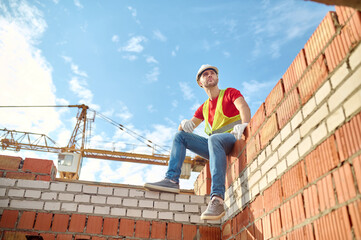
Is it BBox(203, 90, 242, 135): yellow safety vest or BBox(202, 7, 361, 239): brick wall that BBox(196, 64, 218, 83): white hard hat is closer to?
BBox(203, 90, 242, 135): yellow safety vest

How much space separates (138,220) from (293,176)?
2050 millimetres

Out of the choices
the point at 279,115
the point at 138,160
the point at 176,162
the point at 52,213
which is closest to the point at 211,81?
the point at 176,162

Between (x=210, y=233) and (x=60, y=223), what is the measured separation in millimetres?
1629

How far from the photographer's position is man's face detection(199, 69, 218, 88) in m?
3.89

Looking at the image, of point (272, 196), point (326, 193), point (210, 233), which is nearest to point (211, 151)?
point (210, 233)

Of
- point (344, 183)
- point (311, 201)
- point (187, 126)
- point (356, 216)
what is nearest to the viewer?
point (356, 216)

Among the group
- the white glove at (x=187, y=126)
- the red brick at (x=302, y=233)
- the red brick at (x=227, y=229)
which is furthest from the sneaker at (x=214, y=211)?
the white glove at (x=187, y=126)

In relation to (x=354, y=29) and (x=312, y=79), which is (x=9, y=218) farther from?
(x=354, y=29)

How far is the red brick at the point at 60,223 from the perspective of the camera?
3270 millimetres

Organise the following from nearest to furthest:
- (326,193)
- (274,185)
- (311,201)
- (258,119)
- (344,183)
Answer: (344,183) → (326,193) → (311,201) → (274,185) → (258,119)

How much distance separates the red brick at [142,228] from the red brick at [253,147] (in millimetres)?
1403

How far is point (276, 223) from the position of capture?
2.07m

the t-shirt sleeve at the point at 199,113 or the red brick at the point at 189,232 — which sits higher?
the t-shirt sleeve at the point at 199,113

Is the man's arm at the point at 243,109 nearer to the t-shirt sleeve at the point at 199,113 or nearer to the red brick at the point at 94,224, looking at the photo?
the t-shirt sleeve at the point at 199,113
